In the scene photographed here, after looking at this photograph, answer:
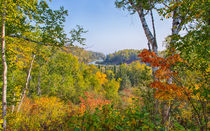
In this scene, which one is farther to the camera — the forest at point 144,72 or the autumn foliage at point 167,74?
the autumn foliage at point 167,74

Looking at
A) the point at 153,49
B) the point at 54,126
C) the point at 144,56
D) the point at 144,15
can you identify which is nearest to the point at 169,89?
the point at 144,56

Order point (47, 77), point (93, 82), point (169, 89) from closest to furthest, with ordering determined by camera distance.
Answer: point (169, 89)
point (47, 77)
point (93, 82)

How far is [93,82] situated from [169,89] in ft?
81.7

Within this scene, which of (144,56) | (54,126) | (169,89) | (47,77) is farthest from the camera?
(47,77)

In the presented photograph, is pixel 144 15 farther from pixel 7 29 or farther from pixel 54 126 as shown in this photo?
pixel 54 126

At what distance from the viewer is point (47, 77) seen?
1256cm

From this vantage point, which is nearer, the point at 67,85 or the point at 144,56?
the point at 144,56

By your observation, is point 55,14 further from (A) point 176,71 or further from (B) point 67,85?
(B) point 67,85

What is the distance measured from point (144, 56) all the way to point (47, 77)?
1284 centimetres

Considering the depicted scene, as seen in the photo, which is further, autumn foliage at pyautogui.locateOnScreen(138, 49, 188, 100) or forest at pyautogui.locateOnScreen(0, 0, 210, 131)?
autumn foliage at pyautogui.locateOnScreen(138, 49, 188, 100)

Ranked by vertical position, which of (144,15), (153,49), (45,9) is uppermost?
(45,9)

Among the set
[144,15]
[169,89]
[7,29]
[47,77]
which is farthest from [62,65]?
[169,89]

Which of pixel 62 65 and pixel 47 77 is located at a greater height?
pixel 62 65

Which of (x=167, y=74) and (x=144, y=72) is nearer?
(x=167, y=74)
